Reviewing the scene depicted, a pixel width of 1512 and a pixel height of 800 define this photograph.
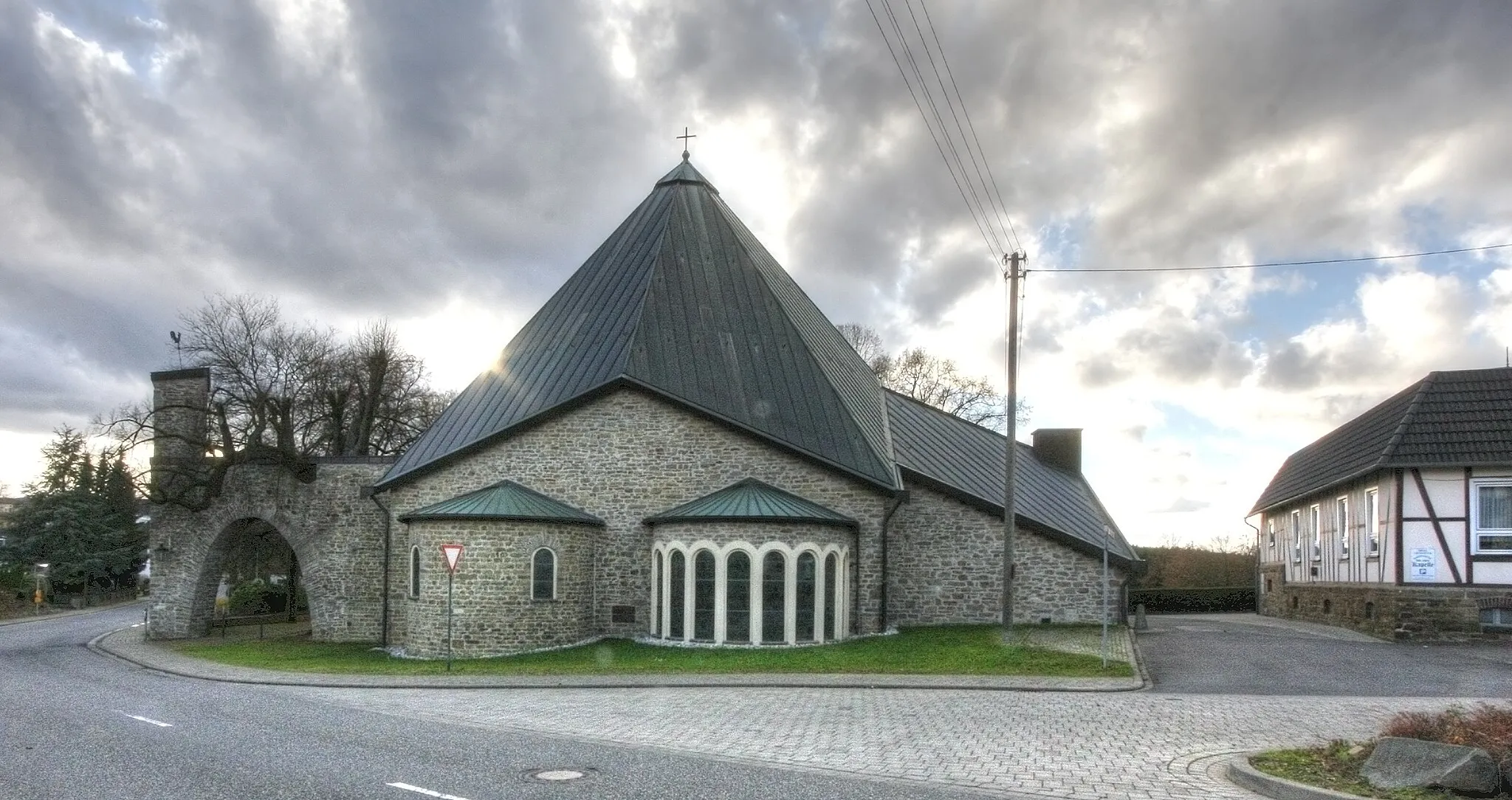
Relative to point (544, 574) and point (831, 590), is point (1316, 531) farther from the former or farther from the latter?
point (544, 574)

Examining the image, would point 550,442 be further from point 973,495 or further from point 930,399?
point 930,399

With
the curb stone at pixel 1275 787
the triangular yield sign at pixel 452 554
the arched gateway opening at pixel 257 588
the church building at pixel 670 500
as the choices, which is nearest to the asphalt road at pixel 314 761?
the curb stone at pixel 1275 787

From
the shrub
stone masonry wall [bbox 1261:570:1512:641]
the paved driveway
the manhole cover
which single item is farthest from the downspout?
the manhole cover

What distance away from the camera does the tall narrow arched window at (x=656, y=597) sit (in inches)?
1000

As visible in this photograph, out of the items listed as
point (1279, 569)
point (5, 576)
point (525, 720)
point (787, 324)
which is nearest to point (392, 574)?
point (787, 324)

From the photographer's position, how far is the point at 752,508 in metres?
24.5

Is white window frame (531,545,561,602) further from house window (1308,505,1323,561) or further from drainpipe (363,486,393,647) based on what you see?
house window (1308,505,1323,561)

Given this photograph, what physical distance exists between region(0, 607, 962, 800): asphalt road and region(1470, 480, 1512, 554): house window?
803 inches

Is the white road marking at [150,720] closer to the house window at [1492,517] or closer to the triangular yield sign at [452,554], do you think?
the triangular yield sign at [452,554]

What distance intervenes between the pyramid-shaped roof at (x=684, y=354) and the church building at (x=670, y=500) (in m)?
0.07

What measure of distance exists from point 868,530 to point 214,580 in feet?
64.6

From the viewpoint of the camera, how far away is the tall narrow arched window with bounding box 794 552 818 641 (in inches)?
958

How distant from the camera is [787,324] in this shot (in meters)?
30.0

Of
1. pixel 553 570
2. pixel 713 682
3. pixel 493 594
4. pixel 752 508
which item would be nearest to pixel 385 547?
pixel 493 594
